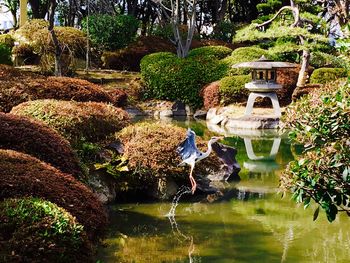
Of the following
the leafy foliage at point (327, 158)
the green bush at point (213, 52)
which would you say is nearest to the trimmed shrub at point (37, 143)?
the leafy foliage at point (327, 158)

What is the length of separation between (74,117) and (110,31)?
14.9 meters

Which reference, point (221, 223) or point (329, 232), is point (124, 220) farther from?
point (329, 232)

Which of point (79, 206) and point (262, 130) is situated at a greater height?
point (79, 206)

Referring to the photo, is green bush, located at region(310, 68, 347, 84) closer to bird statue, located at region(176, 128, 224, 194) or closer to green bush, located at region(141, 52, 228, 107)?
green bush, located at region(141, 52, 228, 107)

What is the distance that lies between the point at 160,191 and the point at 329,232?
2173 mm

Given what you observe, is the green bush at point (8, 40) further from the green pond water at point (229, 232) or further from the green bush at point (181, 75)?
the green pond water at point (229, 232)

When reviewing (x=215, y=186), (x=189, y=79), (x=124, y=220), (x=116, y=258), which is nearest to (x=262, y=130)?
(x=189, y=79)

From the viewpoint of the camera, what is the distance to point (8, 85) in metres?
7.75

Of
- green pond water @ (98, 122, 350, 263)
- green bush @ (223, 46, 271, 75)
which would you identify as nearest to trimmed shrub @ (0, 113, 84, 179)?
green pond water @ (98, 122, 350, 263)

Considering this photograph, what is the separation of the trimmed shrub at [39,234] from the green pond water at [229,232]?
1.64 metres

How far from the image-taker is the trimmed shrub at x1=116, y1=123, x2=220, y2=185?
6.58m

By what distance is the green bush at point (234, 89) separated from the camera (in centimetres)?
1631

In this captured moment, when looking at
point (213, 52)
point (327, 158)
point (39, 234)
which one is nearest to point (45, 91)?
point (39, 234)

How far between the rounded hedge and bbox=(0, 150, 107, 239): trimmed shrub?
7.45 feet
